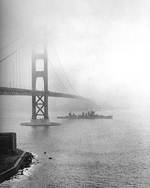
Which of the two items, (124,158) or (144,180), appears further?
(124,158)

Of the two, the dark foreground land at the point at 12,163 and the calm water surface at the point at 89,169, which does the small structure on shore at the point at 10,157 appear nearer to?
the dark foreground land at the point at 12,163

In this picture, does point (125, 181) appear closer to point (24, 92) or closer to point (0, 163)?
point (0, 163)

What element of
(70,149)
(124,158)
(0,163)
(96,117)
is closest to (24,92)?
(70,149)

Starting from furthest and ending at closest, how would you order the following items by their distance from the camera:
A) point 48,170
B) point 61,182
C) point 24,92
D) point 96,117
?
point 96,117
point 24,92
point 48,170
point 61,182

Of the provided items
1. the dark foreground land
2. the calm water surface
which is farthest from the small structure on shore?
the calm water surface

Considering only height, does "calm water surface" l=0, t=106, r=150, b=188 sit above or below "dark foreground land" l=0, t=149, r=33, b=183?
below

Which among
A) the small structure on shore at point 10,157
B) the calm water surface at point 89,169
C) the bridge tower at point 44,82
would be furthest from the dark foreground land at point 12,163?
the bridge tower at point 44,82

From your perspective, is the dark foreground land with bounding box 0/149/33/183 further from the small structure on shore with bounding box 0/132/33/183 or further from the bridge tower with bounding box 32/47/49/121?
the bridge tower with bounding box 32/47/49/121

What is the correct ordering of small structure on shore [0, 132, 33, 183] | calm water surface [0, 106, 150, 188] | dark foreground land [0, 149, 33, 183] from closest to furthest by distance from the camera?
dark foreground land [0, 149, 33, 183]
calm water surface [0, 106, 150, 188]
small structure on shore [0, 132, 33, 183]
